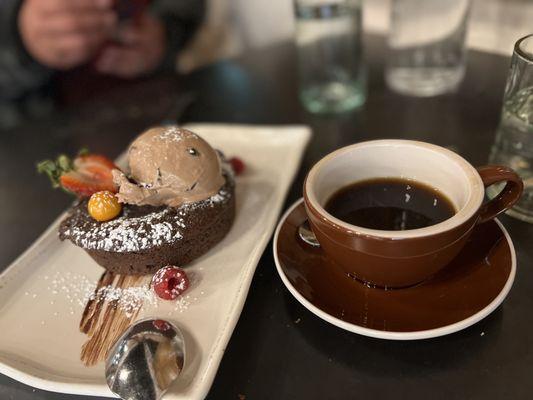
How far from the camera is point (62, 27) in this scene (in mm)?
1417

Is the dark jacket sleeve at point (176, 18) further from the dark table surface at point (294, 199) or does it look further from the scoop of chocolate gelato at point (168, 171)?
the scoop of chocolate gelato at point (168, 171)

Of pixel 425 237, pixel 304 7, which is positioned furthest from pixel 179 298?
pixel 304 7

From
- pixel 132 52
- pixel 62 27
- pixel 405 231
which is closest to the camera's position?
pixel 405 231

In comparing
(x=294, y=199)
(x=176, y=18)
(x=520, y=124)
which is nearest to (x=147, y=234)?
(x=294, y=199)

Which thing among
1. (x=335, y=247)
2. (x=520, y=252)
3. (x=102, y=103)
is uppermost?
(x=335, y=247)

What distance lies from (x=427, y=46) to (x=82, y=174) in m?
0.88

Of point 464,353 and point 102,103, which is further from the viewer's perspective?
point 102,103

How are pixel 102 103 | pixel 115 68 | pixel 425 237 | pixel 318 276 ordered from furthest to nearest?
pixel 115 68 → pixel 102 103 → pixel 318 276 → pixel 425 237

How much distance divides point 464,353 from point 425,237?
149 millimetres

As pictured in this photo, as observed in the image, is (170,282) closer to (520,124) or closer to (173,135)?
(173,135)

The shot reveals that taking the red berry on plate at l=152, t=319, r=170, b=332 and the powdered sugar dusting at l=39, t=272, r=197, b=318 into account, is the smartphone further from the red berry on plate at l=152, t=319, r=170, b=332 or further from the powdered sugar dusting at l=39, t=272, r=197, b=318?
the red berry on plate at l=152, t=319, r=170, b=332

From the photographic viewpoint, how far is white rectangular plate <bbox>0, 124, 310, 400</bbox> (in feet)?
2.07

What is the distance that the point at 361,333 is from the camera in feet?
1.95

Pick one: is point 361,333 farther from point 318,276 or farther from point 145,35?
point 145,35
